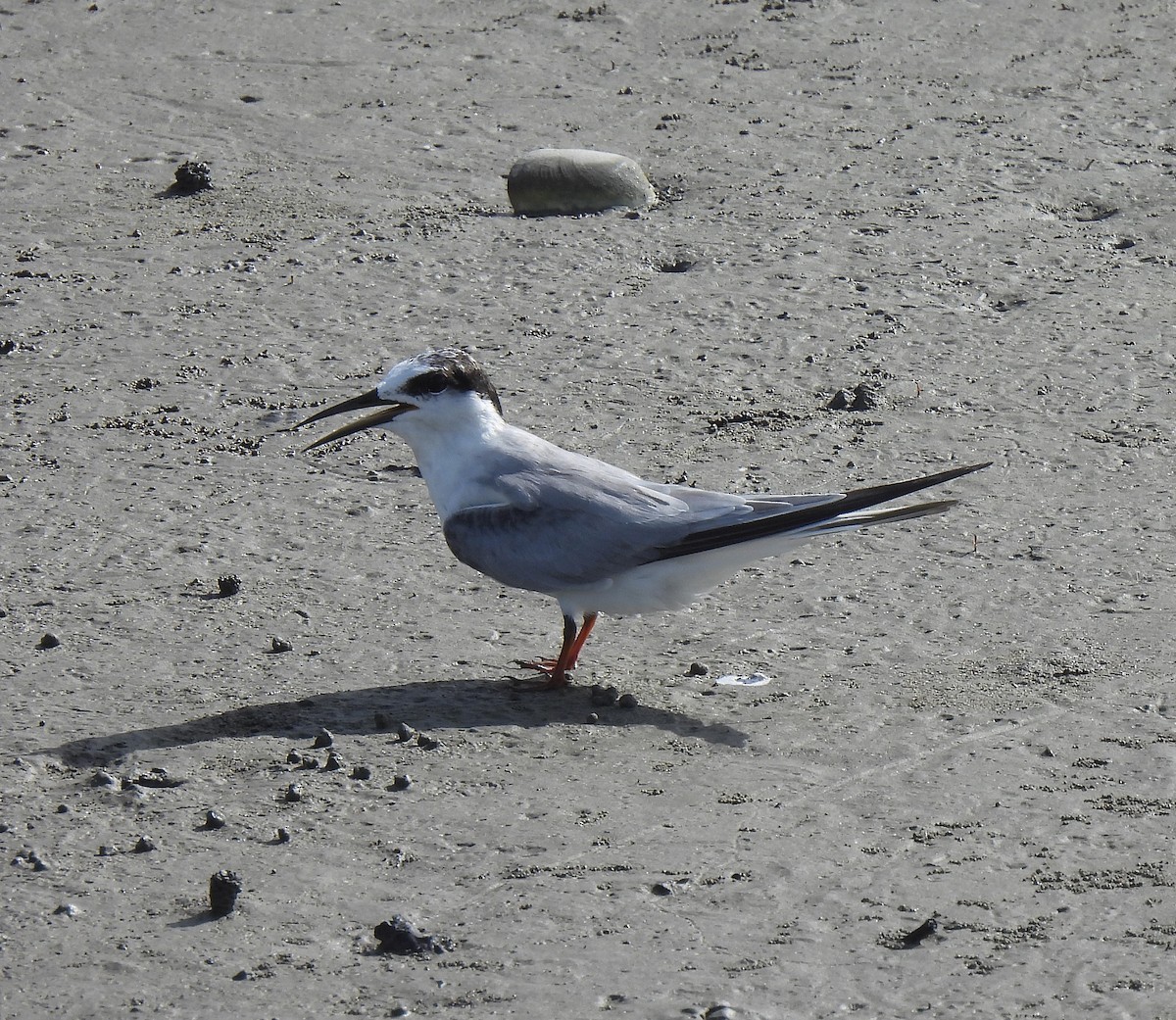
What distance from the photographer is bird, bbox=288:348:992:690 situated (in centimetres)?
511

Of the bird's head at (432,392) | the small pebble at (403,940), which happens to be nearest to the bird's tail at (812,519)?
the bird's head at (432,392)

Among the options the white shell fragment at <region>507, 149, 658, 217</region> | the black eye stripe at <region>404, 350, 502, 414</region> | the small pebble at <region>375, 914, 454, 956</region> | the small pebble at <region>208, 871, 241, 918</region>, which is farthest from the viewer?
the white shell fragment at <region>507, 149, 658, 217</region>

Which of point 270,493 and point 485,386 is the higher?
point 485,386

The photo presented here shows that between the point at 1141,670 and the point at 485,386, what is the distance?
2.10 meters

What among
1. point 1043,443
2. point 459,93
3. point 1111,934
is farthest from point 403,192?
point 1111,934

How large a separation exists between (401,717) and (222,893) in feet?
3.57

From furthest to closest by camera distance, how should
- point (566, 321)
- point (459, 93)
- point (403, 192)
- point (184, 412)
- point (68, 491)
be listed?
point (459, 93) → point (403, 192) → point (566, 321) → point (184, 412) → point (68, 491)

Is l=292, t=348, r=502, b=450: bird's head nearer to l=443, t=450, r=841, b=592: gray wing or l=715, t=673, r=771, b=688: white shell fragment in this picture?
l=443, t=450, r=841, b=592: gray wing

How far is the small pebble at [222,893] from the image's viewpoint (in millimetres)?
3951

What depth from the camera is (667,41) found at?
11.0 m

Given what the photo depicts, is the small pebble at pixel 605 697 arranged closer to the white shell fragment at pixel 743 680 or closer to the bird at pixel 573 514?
the bird at pixel 573 514

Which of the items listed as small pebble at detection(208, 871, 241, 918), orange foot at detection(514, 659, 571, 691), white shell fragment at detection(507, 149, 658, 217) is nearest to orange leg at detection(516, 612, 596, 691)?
orange foot at detection(514, 659, 571, 691)

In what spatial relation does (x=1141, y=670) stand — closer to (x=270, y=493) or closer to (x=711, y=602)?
(x=711, y=602)

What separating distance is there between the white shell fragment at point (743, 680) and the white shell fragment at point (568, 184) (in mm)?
4135
